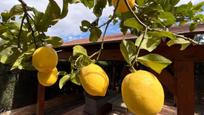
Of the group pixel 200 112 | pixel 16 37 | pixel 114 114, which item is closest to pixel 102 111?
pixel 114 114

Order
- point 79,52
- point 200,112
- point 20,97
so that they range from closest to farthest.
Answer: point 79,52 → point 200,112 → point 20,97

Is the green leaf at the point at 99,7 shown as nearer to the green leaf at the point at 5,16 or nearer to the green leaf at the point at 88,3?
the green leaf at the point at 88,3

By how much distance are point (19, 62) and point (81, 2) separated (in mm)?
202

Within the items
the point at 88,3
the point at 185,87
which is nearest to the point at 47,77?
the point at 88,3

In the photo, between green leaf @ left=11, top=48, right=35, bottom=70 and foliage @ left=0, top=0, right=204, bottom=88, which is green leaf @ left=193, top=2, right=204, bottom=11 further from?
green leaf @ left=11, top=48, right=35, bottom=70

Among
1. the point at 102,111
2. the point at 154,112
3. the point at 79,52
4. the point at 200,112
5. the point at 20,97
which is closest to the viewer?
the point at 154,112

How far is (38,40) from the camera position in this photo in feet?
2.65

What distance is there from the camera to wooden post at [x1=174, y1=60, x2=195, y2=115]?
241cm

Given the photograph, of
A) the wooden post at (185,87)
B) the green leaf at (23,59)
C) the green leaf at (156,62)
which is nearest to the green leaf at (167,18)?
the green leaf at (156,62)

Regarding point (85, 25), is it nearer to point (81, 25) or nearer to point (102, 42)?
point (81, 25)

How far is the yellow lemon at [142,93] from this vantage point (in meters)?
0.45

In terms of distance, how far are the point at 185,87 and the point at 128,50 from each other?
2.02 metres

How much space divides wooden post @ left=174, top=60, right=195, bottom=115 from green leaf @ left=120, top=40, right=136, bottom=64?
1.97 m

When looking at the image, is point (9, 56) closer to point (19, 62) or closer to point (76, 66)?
point (19, 62)
